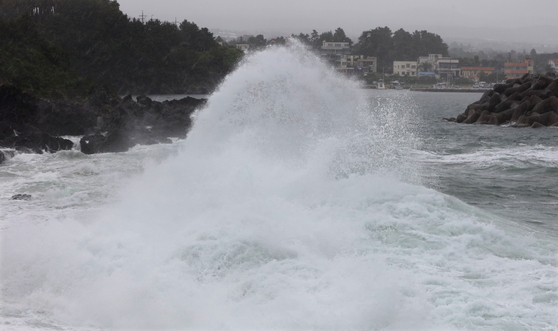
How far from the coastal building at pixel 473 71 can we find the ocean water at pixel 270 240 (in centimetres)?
15608

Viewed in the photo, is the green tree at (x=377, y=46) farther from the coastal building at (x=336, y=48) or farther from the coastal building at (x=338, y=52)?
the coastal building at (x=338, y=52)

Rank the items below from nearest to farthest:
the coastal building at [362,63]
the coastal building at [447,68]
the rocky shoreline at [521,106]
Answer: the rocky shoreline at [521,106]
the coastal building at [362,63]
the coastal building at [447,68]

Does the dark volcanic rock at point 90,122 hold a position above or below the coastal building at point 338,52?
below

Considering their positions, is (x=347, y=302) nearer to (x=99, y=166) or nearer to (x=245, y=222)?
(x=245, y=222)

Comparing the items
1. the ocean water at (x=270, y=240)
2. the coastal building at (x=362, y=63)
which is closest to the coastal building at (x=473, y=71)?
the coastal building at (x=362, y=63)

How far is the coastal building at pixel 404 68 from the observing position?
161250mm

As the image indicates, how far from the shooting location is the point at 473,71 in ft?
527

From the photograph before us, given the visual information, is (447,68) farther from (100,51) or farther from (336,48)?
(100,51)

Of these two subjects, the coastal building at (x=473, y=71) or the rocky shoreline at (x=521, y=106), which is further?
the coastal building at (x=473, y=71)

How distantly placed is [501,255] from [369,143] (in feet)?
40.1

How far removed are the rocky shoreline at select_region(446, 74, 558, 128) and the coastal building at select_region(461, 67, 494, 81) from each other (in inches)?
5123

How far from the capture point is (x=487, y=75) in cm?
15612

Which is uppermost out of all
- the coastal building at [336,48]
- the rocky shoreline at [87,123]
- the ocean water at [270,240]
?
the coastal building at [336,48]

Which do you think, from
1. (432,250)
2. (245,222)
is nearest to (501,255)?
(432,250)
